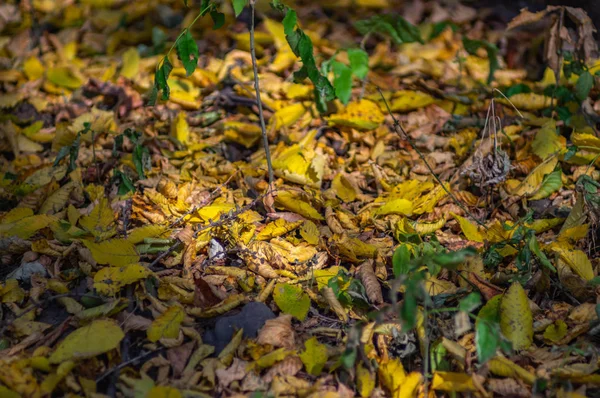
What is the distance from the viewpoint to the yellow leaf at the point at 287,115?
302 cm

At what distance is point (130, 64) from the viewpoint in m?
3.53

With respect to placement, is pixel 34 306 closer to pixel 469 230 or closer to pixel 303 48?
pixel 303 48

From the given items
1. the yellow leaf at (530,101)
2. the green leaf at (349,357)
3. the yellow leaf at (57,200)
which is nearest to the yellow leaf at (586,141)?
the yellow leaf at (530,101)

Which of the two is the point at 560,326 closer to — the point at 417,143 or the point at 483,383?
the point at 483,383

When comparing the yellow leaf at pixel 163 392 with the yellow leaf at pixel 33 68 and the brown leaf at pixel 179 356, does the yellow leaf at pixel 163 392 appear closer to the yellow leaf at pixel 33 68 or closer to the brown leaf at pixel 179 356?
the brown leaf at pixel 179 356


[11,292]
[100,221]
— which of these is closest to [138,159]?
[100,221]

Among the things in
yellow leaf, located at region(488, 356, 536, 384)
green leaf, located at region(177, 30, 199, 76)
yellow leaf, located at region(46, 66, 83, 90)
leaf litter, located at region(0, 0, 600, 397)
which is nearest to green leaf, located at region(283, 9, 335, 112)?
leaf litter, located at region(0, 0, 600, 397)

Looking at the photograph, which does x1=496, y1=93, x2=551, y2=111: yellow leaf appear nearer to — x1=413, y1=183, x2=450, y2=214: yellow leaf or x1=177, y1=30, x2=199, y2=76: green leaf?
x1=413, y1=183, x2=450, y2=214: yellow leaf

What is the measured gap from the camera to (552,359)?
183 centimetres

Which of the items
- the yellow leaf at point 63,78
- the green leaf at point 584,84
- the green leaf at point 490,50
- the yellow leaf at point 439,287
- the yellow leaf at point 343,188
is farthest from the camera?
the yellow leaf at point 63,78

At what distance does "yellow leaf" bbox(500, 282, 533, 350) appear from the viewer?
1.91 meters

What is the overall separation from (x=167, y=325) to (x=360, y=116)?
156 centimetres

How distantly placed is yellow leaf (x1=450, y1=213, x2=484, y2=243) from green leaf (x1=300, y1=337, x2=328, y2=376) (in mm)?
766

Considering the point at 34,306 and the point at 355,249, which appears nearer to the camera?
the point at 34,306
